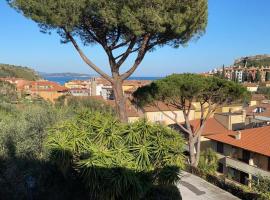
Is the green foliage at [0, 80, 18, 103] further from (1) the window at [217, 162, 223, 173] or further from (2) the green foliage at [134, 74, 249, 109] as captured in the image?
(1) the window at [217, 162, 223, 173]

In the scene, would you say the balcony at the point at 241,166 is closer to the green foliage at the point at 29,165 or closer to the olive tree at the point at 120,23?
the olive tree at the point at 120,23

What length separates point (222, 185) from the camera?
1170 cm

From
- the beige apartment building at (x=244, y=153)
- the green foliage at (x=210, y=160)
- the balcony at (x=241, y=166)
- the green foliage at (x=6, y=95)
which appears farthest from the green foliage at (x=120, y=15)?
the green foliage at (x=210, y=160)

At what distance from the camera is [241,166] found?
2059 centimetres

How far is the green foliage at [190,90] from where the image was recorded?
52.2 feet

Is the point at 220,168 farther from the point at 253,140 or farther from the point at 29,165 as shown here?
the point at 29,165

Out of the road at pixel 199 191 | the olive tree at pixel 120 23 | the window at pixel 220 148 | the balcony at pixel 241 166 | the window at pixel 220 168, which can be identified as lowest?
the window at pixel 220 168

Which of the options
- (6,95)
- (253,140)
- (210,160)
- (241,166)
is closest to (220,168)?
(210,160)

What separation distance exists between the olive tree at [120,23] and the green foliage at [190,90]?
20.0ft

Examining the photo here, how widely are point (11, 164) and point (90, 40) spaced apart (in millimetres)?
A: 4565

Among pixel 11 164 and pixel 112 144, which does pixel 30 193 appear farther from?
pixel 112 144

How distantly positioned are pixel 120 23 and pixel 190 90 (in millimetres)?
8853

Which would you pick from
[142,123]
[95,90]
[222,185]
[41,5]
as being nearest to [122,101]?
[142,123]

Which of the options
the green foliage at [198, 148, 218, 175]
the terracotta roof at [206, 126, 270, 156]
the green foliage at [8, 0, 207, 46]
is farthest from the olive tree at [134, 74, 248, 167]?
the green foliage at [8, 0, 207, 46]
